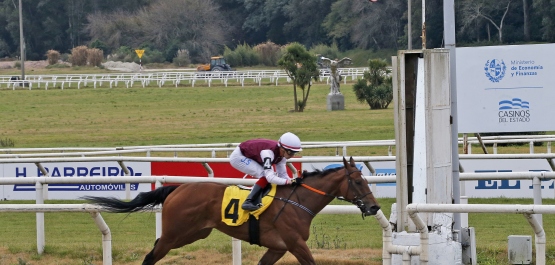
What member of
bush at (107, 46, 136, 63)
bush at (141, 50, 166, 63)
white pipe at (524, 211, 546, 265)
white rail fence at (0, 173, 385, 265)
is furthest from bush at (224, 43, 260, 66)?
white pipe at (524, 211, 546, 265)

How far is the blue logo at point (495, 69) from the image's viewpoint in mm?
12086

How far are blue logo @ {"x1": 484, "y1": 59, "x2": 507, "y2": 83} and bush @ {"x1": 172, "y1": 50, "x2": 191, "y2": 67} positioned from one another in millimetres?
53764

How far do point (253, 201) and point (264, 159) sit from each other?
0.34m

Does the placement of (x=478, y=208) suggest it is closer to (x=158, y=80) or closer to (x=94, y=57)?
(x=158, y=80)

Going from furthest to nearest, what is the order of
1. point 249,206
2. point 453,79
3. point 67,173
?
point 67,173 → point 453,79 → point 249,206

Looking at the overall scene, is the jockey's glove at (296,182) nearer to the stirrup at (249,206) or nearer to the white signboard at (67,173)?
the stirrup at (249,206)

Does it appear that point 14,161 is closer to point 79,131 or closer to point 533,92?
point 533,92

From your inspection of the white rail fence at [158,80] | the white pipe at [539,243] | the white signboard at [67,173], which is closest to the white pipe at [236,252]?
the white pipe at [539,243]

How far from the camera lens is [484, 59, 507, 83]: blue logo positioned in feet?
39.7

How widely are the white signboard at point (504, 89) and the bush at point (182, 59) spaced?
53.7m

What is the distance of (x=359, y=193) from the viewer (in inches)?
258

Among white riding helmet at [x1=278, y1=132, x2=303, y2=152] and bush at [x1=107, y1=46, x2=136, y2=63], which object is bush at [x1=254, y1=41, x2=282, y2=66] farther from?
white riding helmet at [x1=278, y1=132, x2=303, y2=152]

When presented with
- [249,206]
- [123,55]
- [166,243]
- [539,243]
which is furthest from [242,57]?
[539,243]

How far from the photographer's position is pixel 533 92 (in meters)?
12.1
